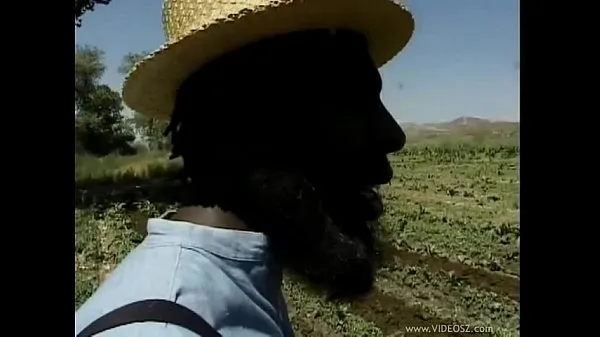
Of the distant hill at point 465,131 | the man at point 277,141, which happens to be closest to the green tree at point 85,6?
the distant hill at point 465,131

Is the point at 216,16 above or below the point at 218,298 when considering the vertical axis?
above

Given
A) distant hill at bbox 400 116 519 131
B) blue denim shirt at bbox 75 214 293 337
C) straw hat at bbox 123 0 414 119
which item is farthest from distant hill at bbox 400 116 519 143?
→ blue denim shirt at bbox 75 214 293 337

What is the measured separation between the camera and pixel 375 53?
3.34ft

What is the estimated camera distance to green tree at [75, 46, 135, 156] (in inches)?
88.1

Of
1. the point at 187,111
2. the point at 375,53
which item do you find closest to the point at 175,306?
the point at 187,111

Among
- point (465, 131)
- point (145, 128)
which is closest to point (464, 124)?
point (465, 131)

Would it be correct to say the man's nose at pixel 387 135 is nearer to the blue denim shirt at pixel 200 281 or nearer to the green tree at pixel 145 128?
the blue denim shirt at pixel 200 281

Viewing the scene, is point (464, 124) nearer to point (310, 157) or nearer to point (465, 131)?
point (465, 131)

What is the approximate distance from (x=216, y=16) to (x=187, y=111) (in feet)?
Answer: 0.41

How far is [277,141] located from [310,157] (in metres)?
0.04

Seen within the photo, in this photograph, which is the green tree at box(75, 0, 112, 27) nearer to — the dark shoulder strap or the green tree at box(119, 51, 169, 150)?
the green tree at box(119, 51, 169, 150)
